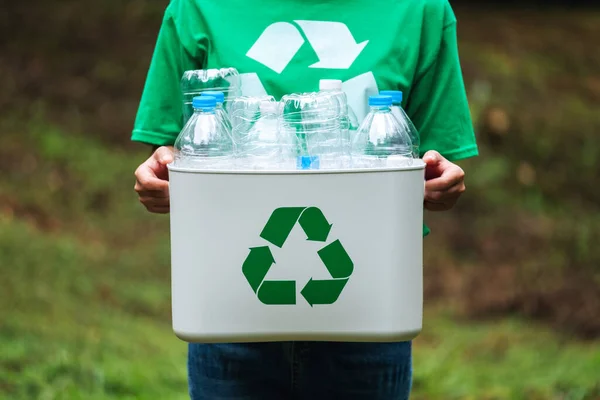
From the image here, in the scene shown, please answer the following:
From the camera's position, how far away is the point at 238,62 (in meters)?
1.78

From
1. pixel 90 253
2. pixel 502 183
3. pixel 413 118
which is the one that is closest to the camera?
pixel 413 118

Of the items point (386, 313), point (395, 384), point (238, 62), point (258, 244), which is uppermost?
point (238, 62)

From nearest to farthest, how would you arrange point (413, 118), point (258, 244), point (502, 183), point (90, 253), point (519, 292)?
point (258, 244) → point (413, 118) → point (519, 292) → point (90, 253) → point (502, 183)

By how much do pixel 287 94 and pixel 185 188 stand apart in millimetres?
301

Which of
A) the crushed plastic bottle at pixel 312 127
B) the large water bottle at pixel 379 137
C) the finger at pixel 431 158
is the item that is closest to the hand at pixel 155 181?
the crushed plastic bottle at pixel 312 127

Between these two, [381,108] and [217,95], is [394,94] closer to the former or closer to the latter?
[381,108]

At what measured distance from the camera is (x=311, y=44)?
179cm

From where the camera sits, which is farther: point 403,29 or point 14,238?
point 14,238

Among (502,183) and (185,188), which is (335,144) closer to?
(185,188)

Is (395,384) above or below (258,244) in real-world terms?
below

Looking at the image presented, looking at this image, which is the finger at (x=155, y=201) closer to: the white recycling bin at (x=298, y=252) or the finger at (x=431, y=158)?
the white recycling bin at (x=298, y=252)

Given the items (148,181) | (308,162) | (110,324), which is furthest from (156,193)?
(110,324)

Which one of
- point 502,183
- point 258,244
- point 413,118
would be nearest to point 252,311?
point 258,244

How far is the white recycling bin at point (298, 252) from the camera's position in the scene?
1.56 meters
